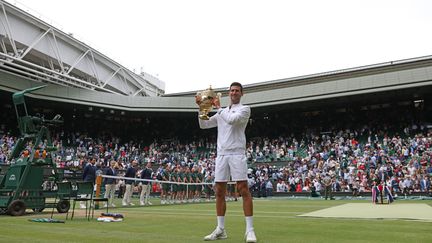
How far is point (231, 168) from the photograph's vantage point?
581cm

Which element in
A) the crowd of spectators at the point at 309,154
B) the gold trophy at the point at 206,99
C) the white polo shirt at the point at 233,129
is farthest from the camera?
the crowd of spectators at the point at 309,154

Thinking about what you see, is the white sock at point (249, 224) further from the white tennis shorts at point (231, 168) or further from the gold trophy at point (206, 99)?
the gold trophy at point (206, 99)

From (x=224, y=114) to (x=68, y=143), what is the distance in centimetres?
3742

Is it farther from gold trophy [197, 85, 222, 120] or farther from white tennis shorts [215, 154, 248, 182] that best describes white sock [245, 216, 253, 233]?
gold trophy [197, 85, 222, 120]

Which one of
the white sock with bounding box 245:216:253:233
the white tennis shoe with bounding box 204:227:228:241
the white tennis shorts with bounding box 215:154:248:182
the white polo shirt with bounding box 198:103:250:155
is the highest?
the white polo shirt with bounding box 198:103:250:155

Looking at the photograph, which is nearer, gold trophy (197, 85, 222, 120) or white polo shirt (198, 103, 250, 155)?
white polo shirt (198, 103, 250, 155)

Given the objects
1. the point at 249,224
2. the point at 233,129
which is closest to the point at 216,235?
the point at 249,224

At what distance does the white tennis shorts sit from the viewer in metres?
5.75

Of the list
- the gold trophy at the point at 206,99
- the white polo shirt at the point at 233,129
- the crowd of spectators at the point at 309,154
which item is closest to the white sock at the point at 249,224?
the white polo shirt at the point at 233,129

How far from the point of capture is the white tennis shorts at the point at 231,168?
5750 mm

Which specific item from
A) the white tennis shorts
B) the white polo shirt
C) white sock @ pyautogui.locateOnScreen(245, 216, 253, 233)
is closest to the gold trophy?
the white polo shirt

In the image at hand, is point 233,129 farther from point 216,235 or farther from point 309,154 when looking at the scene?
point 309,154

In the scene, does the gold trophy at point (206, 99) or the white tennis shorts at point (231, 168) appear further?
the gold trophy at point (206, 99)

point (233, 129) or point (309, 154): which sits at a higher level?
point (309, 154)
